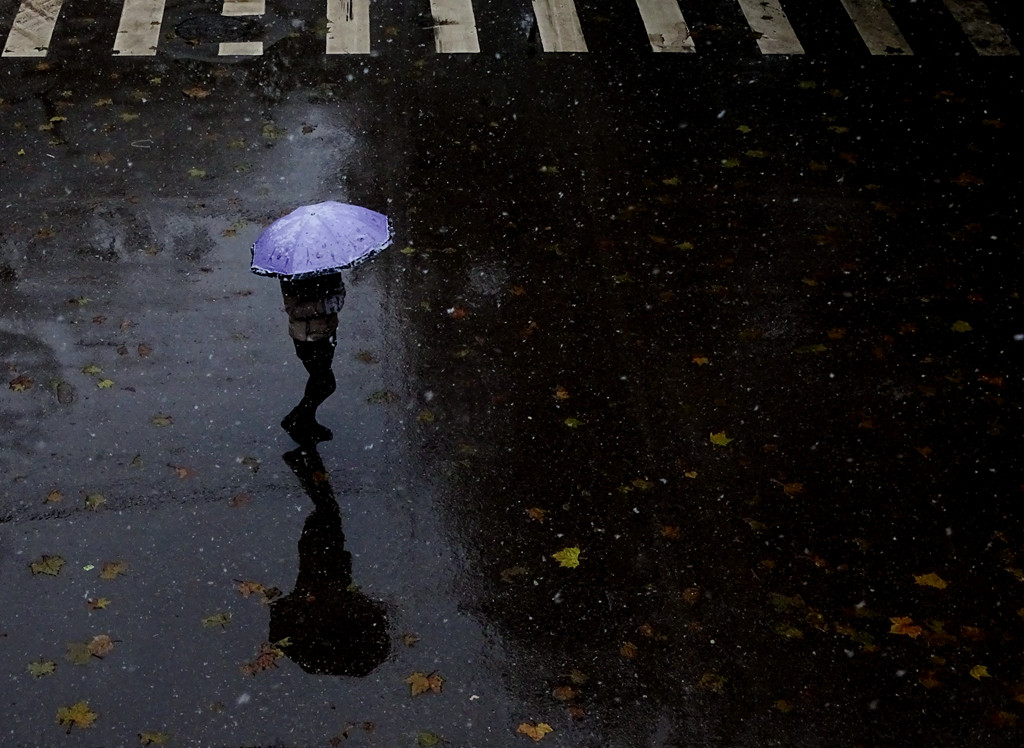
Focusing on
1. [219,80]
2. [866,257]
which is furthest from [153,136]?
[866,257]

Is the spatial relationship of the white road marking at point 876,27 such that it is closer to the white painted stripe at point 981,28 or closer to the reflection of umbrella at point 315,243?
the white painted stripe at point 981,28

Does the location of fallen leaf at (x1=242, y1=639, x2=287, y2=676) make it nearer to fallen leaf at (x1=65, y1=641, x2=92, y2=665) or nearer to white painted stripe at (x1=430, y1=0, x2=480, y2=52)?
fallen leaf at (x1=65, y1=641, x2=92, y2=665)

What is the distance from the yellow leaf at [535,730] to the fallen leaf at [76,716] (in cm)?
225

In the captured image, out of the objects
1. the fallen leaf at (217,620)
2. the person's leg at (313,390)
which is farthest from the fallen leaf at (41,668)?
the person's leg at (313,390)

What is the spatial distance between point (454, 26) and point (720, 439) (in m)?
6.52

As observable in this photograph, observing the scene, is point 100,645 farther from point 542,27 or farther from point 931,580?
point 542,27

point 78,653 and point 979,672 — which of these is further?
point 979,672

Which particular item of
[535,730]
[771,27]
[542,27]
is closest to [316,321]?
[535,730]

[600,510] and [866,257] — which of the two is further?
[866,257]

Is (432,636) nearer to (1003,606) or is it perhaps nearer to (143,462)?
(143,462)

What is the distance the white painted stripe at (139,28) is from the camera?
11.2 meters

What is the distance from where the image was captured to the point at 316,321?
6.45 m

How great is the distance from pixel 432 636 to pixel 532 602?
64 centimetres

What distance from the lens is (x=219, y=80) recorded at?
35.6 feet
